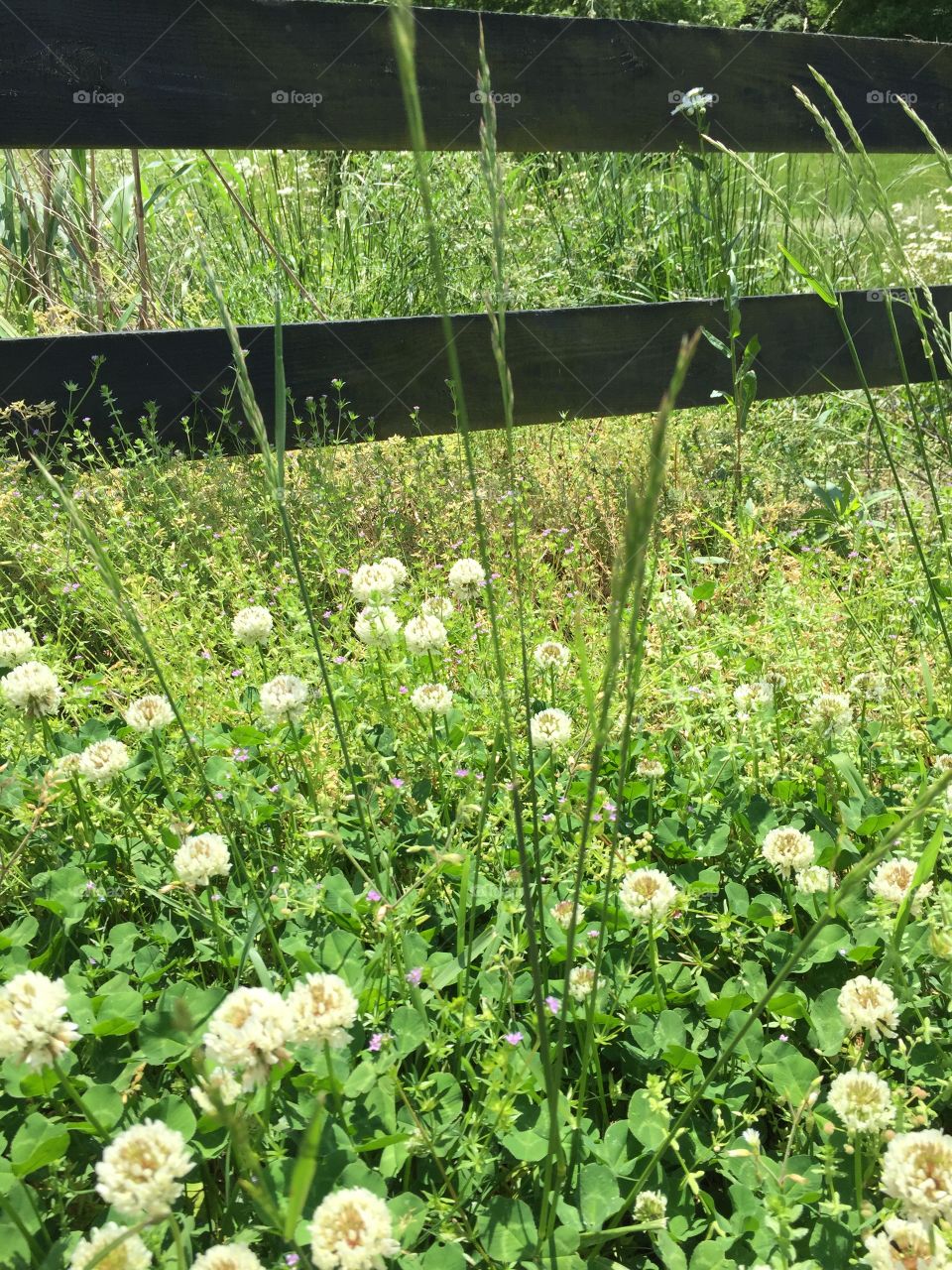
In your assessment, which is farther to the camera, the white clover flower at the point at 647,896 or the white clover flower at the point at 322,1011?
the white clover flower at the point at 647,896

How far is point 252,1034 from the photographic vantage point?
0.80 m

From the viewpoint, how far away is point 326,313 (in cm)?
422

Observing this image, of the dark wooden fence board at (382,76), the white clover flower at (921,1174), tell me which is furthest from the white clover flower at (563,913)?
the dark wooden fence board at (382,76)

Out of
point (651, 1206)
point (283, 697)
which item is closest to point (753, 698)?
point (283, 697)

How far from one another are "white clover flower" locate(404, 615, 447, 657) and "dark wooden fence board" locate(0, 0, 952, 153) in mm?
2038

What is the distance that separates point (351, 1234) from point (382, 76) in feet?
10.7

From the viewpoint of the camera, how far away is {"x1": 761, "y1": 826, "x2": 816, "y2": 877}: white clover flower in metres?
1.39

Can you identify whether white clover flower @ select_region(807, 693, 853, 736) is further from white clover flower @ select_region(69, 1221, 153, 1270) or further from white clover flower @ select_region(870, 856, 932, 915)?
white clover flower @ select_region(69, 1221, 153, 1270)

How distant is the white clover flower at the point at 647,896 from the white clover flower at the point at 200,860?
0.49 m

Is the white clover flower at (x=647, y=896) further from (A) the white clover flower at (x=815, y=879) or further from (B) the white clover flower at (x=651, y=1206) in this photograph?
(B) the white clover flower at (x=651, y=1206)

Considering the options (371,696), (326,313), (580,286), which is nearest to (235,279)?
(326,313)

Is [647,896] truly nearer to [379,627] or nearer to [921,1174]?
[921,1174]

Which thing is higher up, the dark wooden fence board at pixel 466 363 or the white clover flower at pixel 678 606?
the dark wooden fence board at pixel 466 363

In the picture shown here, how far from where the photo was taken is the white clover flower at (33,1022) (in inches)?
34.0
